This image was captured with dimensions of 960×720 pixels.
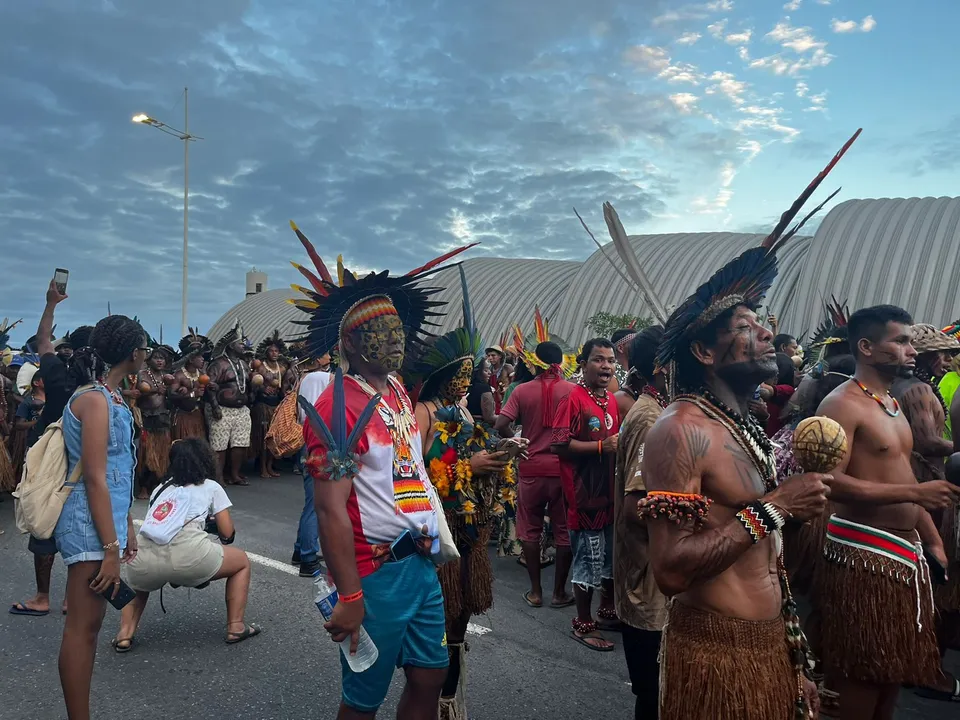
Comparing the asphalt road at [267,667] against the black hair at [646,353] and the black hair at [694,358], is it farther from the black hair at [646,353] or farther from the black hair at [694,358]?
→ the black hair at [694,358]

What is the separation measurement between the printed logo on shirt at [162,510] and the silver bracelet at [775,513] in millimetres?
3973

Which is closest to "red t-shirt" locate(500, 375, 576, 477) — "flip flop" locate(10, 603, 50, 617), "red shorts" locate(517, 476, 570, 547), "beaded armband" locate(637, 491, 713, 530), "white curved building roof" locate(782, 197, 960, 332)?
"red shorts" locate(517, 476, 570, 547)

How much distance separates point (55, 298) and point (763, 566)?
3.95 m

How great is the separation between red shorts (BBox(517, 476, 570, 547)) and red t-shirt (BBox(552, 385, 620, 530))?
0.88 feet

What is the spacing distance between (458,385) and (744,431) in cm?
180

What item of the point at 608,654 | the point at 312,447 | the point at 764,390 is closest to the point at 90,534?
the point at 312,447

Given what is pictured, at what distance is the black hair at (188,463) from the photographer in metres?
4.93

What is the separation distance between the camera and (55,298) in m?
4.16

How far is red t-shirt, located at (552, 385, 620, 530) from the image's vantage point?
5324mm

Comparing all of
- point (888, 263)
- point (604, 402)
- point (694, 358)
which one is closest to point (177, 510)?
point (604, 402)

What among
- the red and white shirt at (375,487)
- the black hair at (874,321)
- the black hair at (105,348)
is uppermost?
the black hair at (874,321)

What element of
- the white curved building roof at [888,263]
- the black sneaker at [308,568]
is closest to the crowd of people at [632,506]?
the black sneaker at [308,568]

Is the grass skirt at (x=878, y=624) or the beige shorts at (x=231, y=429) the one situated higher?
the grass skirt at (x=878, y=624)

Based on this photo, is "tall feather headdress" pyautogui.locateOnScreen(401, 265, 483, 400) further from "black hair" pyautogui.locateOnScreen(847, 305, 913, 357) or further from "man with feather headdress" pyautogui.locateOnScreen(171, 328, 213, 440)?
"man with feather headdress" pyautogui.locateOnScreen(171, 328, 213, 440)
